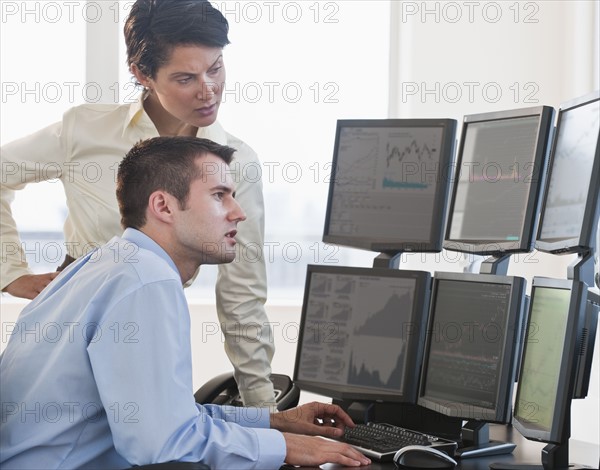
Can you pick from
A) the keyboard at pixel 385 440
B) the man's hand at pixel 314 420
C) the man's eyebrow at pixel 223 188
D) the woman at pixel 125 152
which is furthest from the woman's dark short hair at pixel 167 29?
the keyboard at pixel 385 440

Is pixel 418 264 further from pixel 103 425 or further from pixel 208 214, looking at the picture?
pixel 103 425

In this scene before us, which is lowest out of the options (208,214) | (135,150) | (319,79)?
(208,214)

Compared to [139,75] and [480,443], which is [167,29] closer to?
[139,75]

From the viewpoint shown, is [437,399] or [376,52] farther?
[376,52]

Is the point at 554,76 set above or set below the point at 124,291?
above

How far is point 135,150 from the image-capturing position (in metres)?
1.93

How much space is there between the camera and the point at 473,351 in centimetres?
192

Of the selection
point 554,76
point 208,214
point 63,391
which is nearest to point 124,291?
point 63,391

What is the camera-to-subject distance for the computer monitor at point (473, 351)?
1.83 meters

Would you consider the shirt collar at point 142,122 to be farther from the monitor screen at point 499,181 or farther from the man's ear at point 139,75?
the monitor screen at point 499,181

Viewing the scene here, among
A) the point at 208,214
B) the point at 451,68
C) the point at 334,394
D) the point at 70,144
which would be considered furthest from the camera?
the point at 451,68

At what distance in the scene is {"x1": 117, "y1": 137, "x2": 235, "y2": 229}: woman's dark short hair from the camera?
186 centimetres

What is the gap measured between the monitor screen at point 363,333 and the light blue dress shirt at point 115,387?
46 cm

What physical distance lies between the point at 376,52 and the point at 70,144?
105 inches
